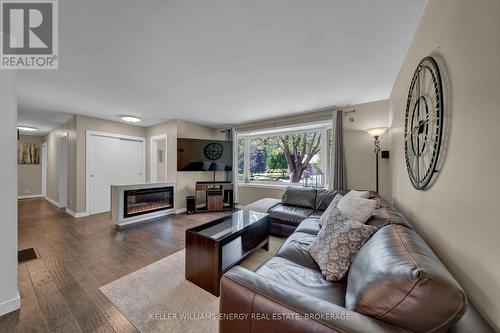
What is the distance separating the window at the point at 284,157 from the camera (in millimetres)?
4160

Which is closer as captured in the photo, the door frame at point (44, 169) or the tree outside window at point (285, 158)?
the tree outside window at point (285, 158)

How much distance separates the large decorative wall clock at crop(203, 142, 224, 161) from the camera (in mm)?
4885

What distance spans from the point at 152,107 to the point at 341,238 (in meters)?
3.89

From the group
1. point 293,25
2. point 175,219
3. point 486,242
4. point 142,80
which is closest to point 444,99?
point 486,242

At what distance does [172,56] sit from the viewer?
1.98 metres

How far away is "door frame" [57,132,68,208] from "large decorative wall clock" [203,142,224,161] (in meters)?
3.60

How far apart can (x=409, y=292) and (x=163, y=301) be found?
1.80 meters

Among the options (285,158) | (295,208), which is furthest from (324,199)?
(285,158)

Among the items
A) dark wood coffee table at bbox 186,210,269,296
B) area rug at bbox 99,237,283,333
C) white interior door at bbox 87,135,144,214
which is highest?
white interior door at bbox 87,135,144,214

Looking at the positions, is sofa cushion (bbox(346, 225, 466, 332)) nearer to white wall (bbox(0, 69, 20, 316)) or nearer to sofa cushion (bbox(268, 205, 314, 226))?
sofa cushion (bbox(268, 205, 314, 226))

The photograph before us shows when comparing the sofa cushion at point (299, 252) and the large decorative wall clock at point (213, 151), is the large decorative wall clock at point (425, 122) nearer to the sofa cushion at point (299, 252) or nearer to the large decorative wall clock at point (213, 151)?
the sofa cushion at point (299, 252)

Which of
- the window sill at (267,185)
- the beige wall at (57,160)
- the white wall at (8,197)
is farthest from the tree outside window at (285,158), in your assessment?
the white wall at (8,197)

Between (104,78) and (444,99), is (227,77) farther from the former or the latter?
(444,99)

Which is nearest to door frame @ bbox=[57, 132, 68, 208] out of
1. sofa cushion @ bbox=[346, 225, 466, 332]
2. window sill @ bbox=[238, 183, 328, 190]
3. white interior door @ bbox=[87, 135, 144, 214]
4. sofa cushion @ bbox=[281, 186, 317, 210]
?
white interior door @ bbox=[87, 135, 144, 214]
